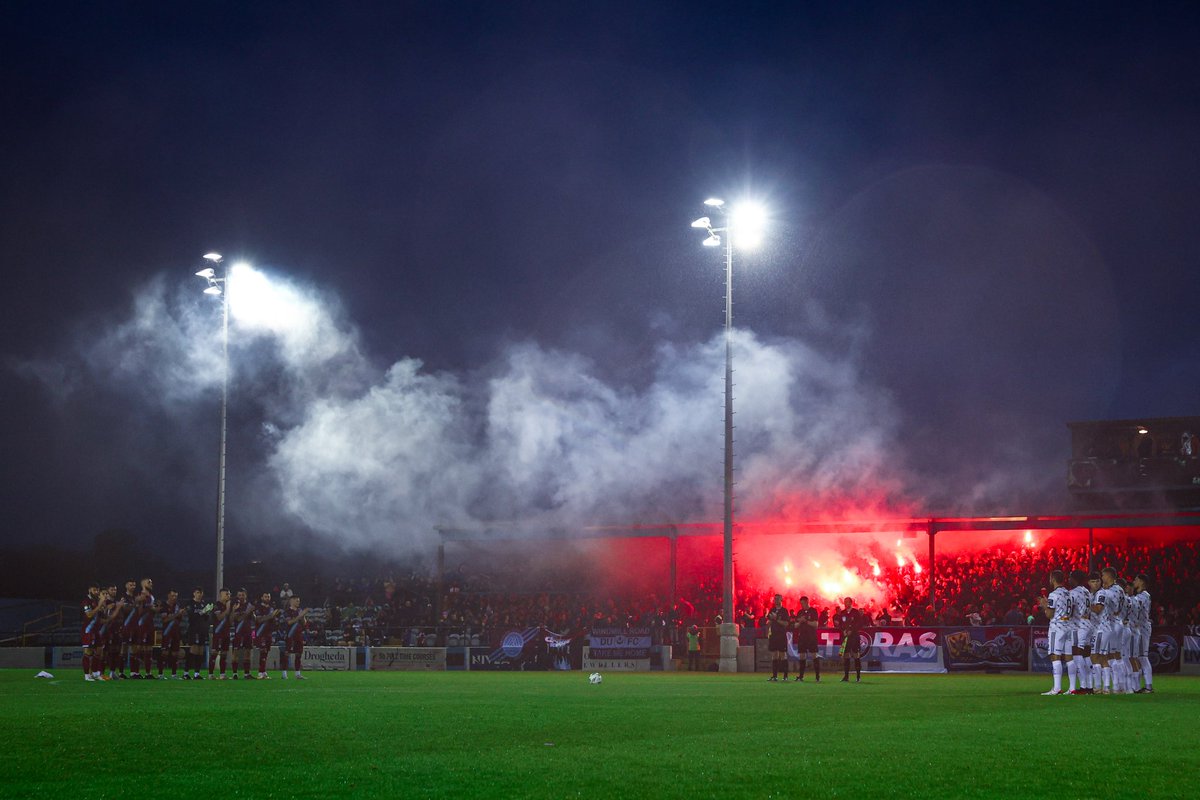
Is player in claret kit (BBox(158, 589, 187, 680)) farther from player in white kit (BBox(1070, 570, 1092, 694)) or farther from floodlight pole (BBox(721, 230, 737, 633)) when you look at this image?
player in white kit (BBox(1070, 570, 1092, 694))

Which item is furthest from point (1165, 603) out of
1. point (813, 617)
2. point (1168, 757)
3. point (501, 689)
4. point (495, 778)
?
point (495, 778)

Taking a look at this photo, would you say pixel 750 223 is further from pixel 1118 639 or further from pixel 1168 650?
pixel 1118 639

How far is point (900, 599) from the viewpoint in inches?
1793

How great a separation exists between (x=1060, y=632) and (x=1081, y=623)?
1.21 feet

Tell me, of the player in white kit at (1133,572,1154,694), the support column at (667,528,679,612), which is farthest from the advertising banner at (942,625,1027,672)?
the support column at (667,528,679,612)

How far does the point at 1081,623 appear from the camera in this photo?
21.3 m

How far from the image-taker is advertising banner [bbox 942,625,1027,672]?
3266cm

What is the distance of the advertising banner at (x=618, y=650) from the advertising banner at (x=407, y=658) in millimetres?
4781

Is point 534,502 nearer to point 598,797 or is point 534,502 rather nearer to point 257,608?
point 257,608

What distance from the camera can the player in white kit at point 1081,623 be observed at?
21312 mm

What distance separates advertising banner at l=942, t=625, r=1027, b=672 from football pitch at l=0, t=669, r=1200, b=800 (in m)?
13.9

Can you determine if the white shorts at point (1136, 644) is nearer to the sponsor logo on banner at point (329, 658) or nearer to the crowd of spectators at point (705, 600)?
the crowd of spectators at point (705, 600)

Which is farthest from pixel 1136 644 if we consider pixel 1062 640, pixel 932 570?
pixel 932 570

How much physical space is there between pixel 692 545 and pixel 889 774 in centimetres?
4362
